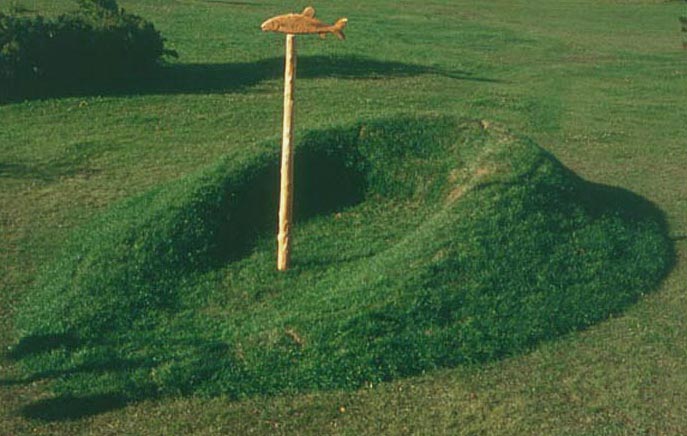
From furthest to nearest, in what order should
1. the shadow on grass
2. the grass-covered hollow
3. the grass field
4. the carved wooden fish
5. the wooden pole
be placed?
the shadow on grass
the wooden pole
the carved wooden fish
the grass-covered hollow
the grass field

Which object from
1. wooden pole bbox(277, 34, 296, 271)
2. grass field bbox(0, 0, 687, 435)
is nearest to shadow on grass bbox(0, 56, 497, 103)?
grass field bbox(0, 0, 687, 435)

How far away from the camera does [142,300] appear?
347 inches

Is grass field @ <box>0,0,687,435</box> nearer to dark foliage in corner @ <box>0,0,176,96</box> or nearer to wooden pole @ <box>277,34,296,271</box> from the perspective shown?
dark foliage in corner @ <box>0,0,176,96</box>

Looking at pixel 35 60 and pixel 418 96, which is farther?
pixel 418 96

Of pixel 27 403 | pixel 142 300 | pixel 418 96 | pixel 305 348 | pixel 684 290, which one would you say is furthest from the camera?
pixel 418 96

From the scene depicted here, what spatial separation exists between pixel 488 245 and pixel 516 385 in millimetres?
2028

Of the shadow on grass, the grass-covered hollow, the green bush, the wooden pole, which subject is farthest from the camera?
the shadow on grass

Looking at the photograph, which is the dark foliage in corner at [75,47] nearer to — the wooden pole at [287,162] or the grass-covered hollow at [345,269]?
the grass-covered hollow at [345,269]

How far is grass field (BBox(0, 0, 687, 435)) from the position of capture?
7.15 metres

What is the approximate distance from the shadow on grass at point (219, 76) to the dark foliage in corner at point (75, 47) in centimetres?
17

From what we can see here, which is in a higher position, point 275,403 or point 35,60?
point 35,60

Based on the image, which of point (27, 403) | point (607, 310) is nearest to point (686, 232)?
point (607, 310)

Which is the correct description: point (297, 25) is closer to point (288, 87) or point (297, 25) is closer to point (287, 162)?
point (288, 87)

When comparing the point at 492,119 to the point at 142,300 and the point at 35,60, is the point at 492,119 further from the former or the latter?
the point at 142,300
